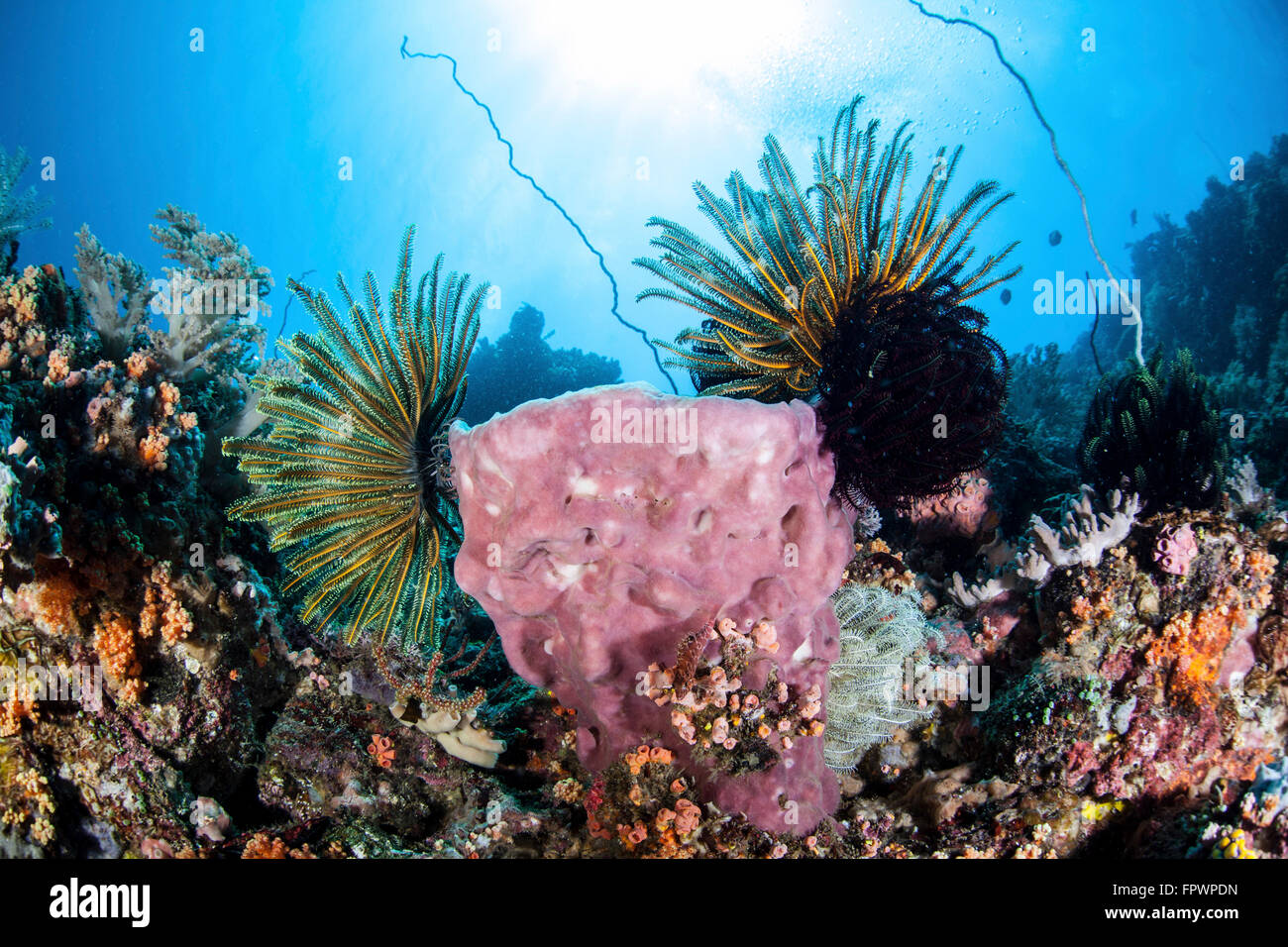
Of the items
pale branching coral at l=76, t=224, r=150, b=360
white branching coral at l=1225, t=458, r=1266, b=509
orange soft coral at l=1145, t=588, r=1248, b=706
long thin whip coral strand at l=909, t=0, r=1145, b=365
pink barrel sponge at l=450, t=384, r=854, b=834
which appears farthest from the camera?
long thin whip coral strand at l=909, t=0, r=1145, b=365

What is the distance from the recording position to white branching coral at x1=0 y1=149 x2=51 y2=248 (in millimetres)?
5594

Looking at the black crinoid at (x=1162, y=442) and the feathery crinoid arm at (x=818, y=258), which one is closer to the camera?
the feathery crinoid arm at (x=818, y=258)

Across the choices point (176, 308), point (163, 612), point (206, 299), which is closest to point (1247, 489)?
point (163, 612)

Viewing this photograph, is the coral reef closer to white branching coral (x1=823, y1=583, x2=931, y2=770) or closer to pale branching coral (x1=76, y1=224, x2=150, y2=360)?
pale branching coral (x1=76, y1=224, x2=150, y2=360)

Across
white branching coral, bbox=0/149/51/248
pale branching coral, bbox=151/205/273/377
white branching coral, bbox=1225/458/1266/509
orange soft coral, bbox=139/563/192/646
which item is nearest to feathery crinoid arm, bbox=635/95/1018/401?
white branching coral, bbox=1225/458/1266/509

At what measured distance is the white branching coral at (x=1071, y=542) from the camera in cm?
397

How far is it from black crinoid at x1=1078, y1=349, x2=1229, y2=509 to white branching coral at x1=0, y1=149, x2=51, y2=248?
10.7m

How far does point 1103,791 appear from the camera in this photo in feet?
11.0

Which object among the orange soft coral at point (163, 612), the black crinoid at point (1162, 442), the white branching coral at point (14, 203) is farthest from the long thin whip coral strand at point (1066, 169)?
the white branching coral at point (14, 203)

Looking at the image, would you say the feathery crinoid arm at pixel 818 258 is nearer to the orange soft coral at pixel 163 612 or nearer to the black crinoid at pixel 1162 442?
the black crinoid at pixel 1162 442

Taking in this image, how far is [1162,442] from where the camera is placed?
4.98 meters

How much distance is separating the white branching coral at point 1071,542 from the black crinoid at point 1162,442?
0.81 meters

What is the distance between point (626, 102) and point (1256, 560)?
164 feet

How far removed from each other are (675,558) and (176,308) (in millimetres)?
5501
